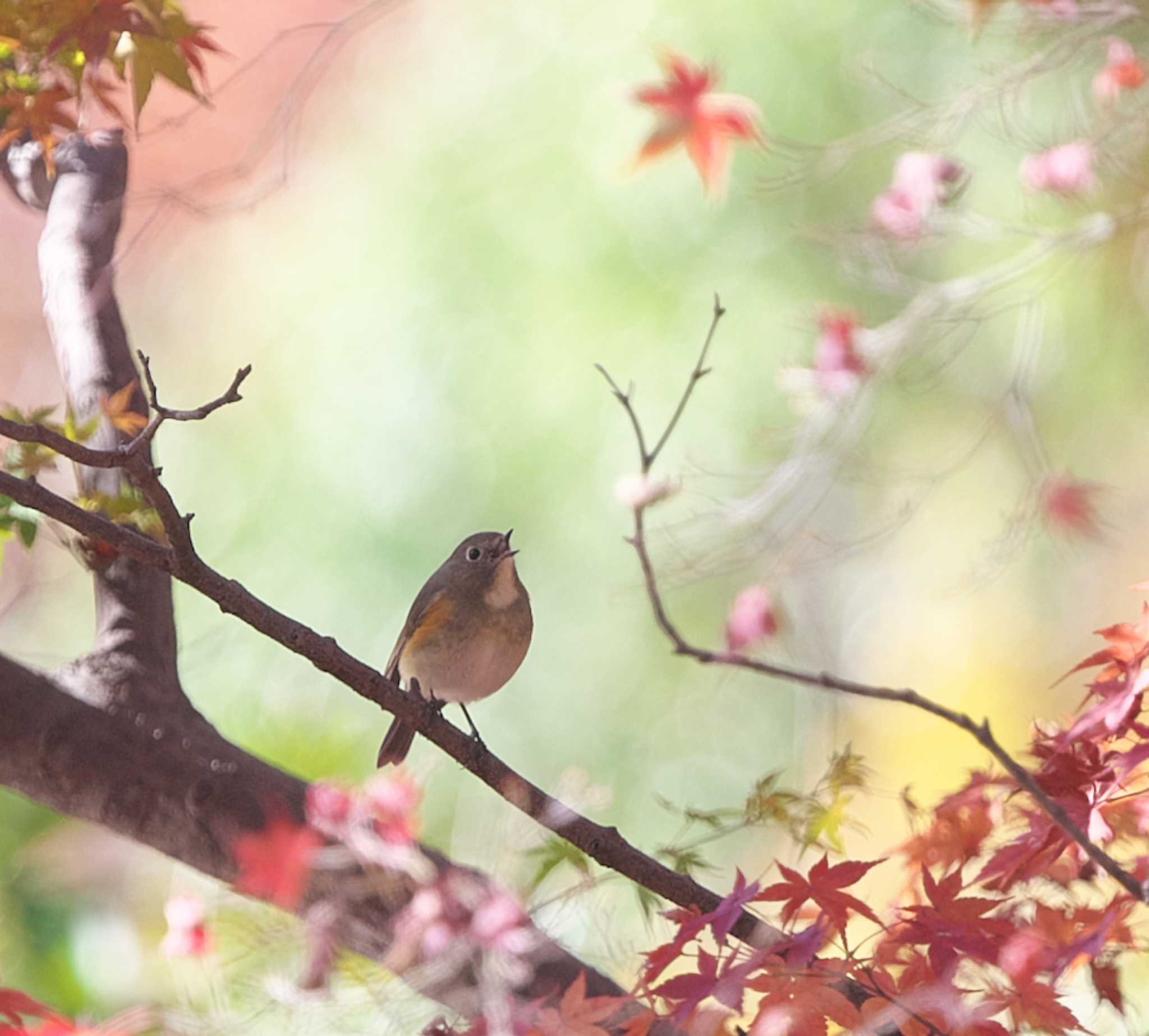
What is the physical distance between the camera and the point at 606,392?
3.95 meters

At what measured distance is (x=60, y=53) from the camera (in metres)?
1.38

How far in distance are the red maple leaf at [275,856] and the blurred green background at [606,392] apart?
1.80 metres

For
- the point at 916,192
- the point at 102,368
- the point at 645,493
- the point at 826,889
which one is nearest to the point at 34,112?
the point at 102,368

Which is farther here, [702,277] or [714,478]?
[702,277]

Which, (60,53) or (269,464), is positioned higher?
(269,464)

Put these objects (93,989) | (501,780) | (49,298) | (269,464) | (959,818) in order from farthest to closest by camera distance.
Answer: (269,464), (93,989), (49,298), (959,818), (501,780)

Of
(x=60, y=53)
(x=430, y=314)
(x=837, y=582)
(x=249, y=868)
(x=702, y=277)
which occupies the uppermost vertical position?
(x=702, y=277)

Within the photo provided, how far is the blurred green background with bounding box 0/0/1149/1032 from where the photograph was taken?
3.52 meters

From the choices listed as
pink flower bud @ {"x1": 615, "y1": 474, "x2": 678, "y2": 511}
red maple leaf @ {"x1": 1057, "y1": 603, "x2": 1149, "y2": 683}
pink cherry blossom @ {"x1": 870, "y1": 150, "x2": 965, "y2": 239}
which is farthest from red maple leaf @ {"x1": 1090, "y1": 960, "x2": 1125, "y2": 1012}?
pink cherry blossom @ {"x1": 870, "y1": 150, "x2": 965, "y2": 239}

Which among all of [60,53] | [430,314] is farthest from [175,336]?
[60,53]

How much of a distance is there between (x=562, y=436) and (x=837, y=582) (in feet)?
3.37

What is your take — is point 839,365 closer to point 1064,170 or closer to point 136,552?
point 1064,170

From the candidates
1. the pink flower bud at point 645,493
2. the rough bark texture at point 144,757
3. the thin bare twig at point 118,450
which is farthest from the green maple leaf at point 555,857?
the thin bare twig at point 118,450

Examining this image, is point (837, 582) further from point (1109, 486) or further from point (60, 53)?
point (60, 53)
